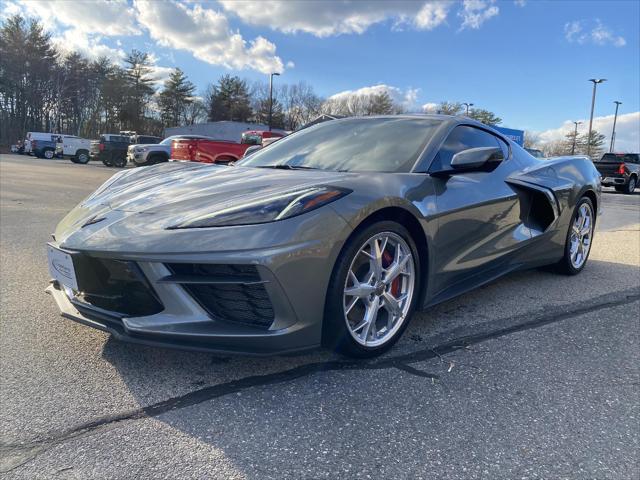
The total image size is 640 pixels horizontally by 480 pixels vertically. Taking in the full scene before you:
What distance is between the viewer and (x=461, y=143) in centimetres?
319

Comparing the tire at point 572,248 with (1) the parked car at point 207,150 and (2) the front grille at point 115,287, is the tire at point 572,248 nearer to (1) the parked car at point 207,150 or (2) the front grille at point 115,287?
(2) the front grille at point 115,287

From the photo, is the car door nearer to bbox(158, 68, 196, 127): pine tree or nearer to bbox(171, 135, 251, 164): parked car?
bbox(171, 135, 251, 164): parked car

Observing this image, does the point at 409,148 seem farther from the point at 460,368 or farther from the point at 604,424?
the point at 604,424

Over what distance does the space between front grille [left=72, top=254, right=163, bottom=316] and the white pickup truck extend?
3066 centimetres

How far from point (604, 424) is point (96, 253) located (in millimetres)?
2252

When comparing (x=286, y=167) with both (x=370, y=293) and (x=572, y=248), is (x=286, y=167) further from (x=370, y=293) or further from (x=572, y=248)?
(x=572, y=248)

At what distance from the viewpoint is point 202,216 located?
2.11 m

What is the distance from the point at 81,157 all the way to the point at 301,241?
31.3 meters

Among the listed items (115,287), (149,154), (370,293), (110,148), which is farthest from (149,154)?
(370,293)

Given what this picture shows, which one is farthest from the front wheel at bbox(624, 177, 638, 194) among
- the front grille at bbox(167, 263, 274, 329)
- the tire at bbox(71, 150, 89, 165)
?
the tire at bbox(71, 150, 89, 165)

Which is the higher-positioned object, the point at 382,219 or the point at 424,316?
the point at 382,219

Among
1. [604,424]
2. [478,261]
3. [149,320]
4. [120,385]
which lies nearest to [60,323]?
[120,385]

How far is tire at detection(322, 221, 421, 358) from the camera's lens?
7.15 ft

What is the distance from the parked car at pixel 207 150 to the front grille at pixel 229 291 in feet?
48.1
